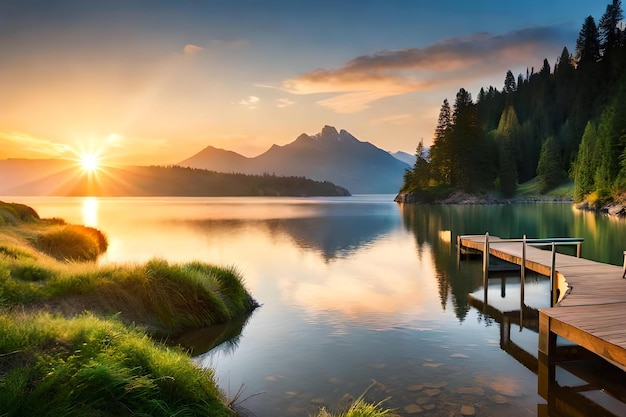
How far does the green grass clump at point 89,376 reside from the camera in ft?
19.6

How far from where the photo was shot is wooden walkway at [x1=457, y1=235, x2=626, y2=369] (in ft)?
30.6

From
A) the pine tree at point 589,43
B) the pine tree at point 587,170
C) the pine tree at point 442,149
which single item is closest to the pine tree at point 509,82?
the pine tree at point 589,43

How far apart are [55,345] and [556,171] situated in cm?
13761

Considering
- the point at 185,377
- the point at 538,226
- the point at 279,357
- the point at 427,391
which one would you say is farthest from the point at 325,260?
the point at 538,226

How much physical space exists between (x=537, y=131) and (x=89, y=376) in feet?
543

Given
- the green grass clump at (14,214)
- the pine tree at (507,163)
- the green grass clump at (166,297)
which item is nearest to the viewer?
the green grass clump at (166,297)

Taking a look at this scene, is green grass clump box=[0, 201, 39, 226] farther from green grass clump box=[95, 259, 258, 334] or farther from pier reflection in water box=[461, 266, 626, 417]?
pier reflection in water box=[461, 266, 626, 417]

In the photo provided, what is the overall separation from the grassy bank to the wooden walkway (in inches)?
306

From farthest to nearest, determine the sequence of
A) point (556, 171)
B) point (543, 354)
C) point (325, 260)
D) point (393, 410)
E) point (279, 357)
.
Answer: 1. point (556, 171)
2. point (325, 260)
3. point (279, 357)
4. point (543, 354)
5. point (393, 410)

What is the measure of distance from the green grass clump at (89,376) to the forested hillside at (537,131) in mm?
109832

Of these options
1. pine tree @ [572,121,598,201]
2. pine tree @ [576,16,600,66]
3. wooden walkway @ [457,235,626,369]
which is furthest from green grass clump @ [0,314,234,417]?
pine tree @ [576,16,600,66]

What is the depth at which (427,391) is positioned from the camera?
10.2 m

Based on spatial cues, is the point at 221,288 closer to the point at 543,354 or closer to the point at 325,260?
the point at 543,354

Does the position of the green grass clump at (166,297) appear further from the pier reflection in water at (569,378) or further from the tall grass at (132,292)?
the pier reflection in water at (569,378)
